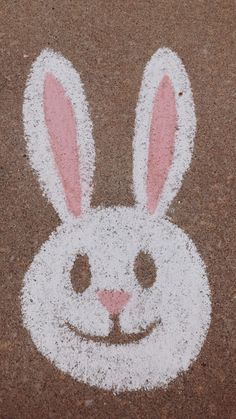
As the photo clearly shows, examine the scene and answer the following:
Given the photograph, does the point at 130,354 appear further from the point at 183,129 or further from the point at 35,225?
the point at 183,129

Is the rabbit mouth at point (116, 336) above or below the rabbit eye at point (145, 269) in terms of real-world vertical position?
below

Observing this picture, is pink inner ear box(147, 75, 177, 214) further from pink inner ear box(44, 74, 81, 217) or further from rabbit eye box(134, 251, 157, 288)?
pink inner ear box(44, 74, 81, 217)

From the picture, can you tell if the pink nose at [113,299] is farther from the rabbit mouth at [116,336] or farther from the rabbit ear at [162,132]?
the rabbit ear at [162,132]

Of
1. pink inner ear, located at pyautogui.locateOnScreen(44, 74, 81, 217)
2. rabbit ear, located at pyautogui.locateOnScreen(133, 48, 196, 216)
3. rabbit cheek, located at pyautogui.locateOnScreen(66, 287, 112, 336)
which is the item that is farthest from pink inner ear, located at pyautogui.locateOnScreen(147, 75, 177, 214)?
rabbit cheek, located at pyautogui.locateOnScreen(66, 287, 112, 336)

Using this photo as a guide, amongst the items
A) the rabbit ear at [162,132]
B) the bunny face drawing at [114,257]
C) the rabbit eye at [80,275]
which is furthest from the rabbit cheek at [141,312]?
the rabbit ear at [162,132]

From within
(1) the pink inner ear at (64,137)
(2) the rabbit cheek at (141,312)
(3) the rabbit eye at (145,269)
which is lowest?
(2) the rabbit cheek at (141,312)

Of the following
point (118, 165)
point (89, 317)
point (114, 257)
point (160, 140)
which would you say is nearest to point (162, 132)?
point (160, 140)

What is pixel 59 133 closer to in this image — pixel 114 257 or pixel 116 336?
pixel 114 257
